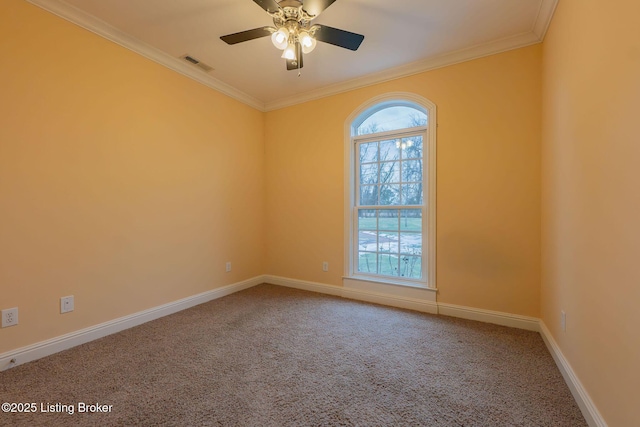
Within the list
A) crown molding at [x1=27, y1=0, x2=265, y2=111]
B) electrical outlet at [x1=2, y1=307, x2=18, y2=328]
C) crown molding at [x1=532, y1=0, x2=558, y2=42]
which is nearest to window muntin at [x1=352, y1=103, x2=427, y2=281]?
crown molding at [x1=532, y1=0, x2=558, y2=42]

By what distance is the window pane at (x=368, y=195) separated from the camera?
344 cm

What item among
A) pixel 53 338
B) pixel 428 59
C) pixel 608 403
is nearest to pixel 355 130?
pixel 428 59

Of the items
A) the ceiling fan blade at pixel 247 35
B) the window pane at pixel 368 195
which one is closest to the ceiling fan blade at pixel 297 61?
the ceiling fan blade at pixel 247 35

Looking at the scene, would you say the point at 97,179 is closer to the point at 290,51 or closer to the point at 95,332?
the point at 95,332

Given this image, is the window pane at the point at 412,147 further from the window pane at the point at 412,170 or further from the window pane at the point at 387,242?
the window pane at the point at 387,242

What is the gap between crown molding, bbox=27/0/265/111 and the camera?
208cm

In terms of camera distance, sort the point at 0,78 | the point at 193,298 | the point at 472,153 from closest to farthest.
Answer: the point at 0,78 → the point at 472,153 → the point at 193,298

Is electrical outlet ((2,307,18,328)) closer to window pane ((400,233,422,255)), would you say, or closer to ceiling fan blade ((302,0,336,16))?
ceiling fan blade ((302,0,336,16))

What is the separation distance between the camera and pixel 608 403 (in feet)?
4.00

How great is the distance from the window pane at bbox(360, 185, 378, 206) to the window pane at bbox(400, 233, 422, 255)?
1.89 feet

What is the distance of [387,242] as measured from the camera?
3365 millimetres

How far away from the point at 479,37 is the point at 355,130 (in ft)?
5.19

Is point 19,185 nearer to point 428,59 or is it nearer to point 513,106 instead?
point 428,59

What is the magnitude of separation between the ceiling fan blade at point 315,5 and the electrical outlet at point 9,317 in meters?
3.00
